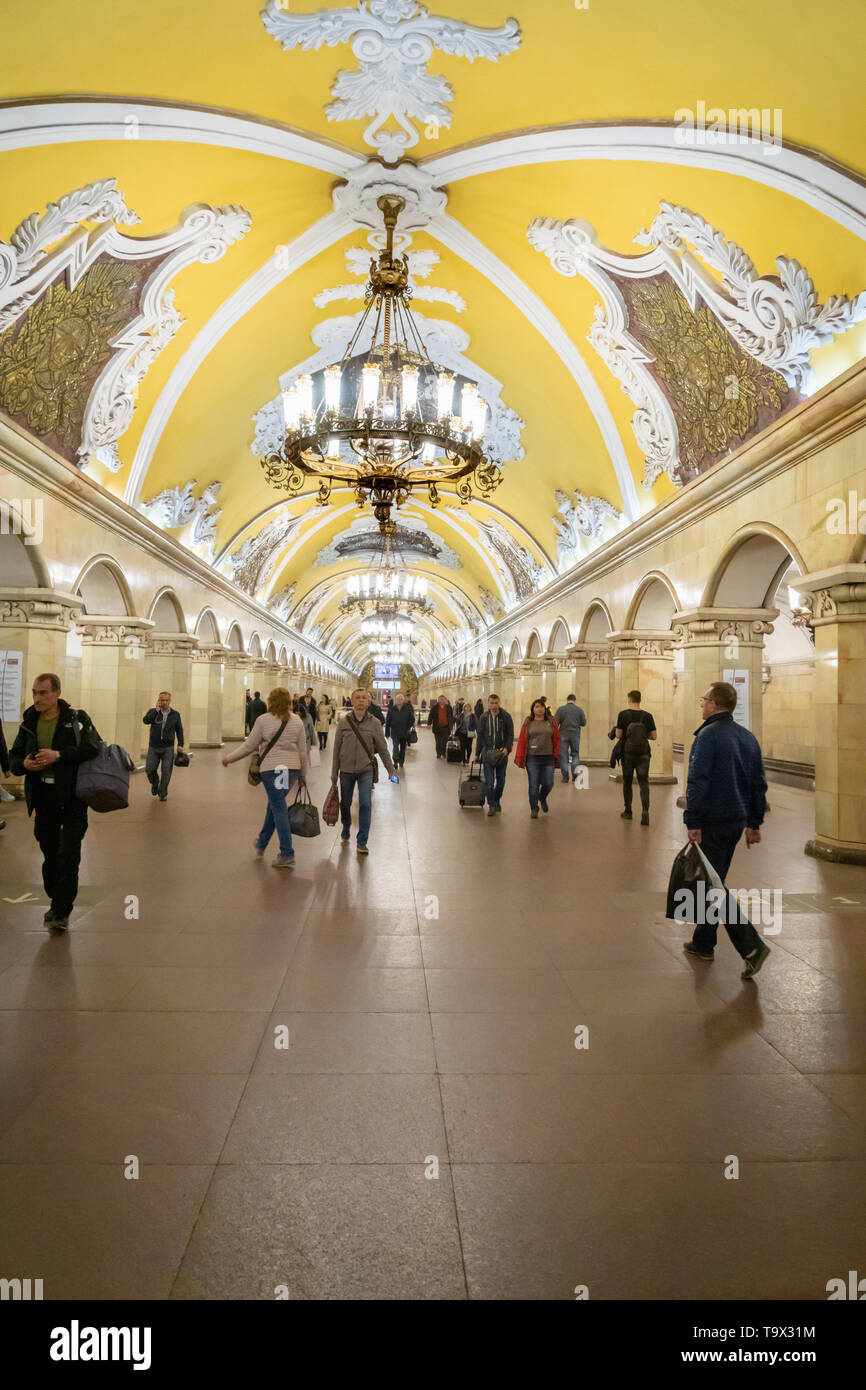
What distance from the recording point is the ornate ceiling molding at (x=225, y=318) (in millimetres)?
10539

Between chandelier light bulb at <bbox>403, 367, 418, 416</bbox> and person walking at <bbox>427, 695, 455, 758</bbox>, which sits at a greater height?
chandelier light bulb at <bbox>403, 367, 418, 416</bbox>

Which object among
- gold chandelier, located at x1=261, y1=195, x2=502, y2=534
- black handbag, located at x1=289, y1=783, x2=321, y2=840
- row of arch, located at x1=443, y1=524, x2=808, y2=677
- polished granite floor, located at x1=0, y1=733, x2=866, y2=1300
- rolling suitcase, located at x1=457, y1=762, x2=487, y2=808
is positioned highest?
gold chandelier, located at x1=261, y1=195, x2=502, y2=534

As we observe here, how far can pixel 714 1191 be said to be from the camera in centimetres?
250


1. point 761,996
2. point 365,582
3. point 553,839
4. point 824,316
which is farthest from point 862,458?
point 365,582

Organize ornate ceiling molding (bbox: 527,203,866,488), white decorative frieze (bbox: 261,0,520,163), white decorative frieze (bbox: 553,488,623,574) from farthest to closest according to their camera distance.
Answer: white decorative frieze (bbox: 553,488,623,574)
ornate ceiling molding (bbox: 527,203,866,488)
white decorative frieze (bbox: 261,0,520,163)

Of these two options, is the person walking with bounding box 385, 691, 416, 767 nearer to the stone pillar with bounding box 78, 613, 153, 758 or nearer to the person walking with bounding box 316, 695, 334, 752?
the stone pillar with bounding box 78, 613, 153, 758

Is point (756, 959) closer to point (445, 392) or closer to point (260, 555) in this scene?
point (445, 392)

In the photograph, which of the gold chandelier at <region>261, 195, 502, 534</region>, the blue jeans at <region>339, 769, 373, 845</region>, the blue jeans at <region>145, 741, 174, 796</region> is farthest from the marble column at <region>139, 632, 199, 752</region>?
the blue jeans at <region>339, 769, 373, 845</region>

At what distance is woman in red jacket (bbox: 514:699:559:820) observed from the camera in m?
10.4

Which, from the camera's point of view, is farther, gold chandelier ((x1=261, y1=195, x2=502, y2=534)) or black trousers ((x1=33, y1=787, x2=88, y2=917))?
gold chandelier ((x1=261, y1=195, x2=502, y2=534))

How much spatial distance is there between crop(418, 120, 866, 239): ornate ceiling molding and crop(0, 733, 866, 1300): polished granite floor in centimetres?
603

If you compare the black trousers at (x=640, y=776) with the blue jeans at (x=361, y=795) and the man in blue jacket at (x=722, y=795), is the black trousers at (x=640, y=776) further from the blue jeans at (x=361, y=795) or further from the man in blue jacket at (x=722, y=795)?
the man in blue jacket at (x=722, y=795)

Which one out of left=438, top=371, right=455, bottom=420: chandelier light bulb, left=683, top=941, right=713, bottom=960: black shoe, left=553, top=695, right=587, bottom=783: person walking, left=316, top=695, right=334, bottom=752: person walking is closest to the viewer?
left=683, top=941, right=713, bottom=960: black shoe
